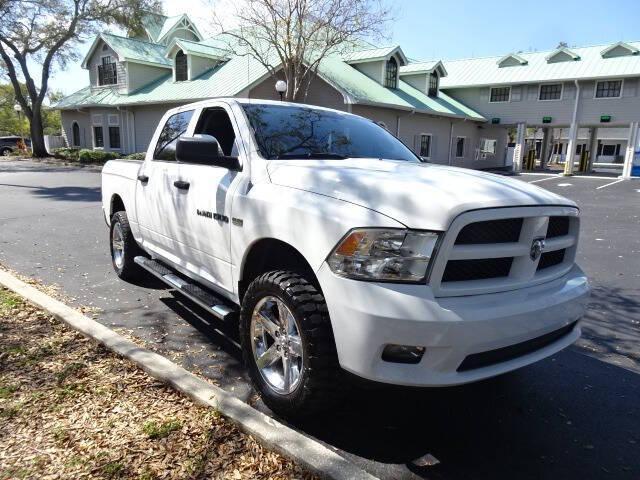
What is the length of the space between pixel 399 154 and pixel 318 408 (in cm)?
237

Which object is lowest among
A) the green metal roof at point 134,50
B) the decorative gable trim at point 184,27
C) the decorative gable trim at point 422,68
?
the decorative gable trim at point 422,68

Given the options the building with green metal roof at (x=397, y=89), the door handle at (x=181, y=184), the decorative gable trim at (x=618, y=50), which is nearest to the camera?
the door handle at (x=181, y=184)

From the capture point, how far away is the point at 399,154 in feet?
14.0

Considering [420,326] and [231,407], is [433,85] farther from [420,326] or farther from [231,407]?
[420,326]

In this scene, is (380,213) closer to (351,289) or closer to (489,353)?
(351,289)

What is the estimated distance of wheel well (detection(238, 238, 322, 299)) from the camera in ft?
9.62

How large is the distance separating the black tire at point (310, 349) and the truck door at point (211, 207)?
725 mm

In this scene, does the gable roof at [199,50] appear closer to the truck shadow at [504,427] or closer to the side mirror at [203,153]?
the side mirror at [203,153]

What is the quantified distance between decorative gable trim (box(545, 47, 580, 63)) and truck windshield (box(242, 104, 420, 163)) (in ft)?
103

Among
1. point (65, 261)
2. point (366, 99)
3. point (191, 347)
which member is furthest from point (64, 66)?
point (191, 347)

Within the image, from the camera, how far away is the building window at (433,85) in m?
29.7

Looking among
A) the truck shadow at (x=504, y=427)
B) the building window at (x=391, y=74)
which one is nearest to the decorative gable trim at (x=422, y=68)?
the building window at (x=391, y=74)

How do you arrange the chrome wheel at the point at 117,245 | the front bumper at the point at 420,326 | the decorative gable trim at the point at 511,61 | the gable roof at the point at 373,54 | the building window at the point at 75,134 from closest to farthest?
the front bumper at the point at 420,326 < the chrome wheel at the point at 117,245 < the gable roof at the point at 373,54 < the decorative gable trim at the point at 511,61 < the building window at the point at 75,134

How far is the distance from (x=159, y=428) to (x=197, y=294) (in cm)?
123
